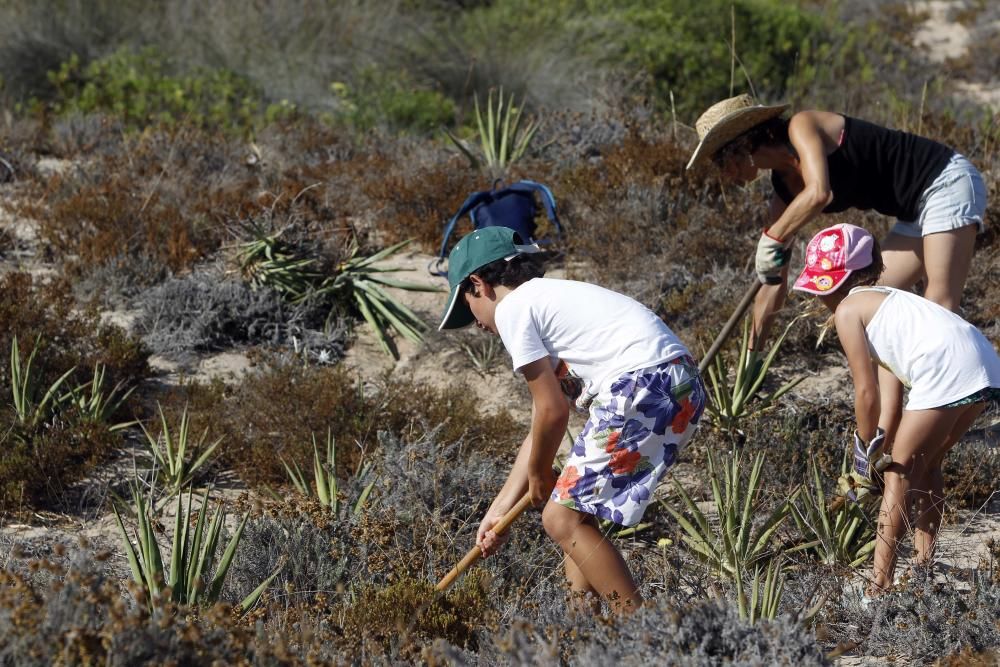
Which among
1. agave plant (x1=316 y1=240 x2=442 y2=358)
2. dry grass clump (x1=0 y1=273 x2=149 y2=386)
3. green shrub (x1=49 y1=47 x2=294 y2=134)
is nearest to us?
dry grass clump (x1=0 y1=273 x2=149 y2=386)

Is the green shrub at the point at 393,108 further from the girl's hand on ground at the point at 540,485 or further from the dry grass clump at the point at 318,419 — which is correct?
the girl's hand on ground at the point at 540,485

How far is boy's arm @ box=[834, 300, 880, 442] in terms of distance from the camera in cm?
376

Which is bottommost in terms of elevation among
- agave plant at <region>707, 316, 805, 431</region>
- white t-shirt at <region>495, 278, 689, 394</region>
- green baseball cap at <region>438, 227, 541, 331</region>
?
agave plant at <region>707, 316, 805, 431</region>

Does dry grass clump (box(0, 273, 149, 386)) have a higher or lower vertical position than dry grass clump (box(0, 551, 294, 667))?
lower

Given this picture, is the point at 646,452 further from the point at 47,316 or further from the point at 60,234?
the point at 60,234

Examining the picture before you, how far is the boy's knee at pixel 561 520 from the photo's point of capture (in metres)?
3.35

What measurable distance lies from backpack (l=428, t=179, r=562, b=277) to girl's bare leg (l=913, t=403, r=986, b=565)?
2.88 meters

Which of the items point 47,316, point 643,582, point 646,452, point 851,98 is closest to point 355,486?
point 643,582

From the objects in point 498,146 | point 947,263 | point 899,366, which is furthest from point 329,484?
point 498,146

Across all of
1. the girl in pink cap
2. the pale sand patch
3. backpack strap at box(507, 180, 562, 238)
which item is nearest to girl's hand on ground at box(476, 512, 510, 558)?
the girl in pink cap

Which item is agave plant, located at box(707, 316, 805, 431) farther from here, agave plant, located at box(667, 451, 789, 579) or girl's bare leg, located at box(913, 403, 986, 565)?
girl's bare leg, located at box(913, 403, 986, 565)

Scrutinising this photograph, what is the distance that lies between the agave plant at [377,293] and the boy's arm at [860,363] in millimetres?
3121

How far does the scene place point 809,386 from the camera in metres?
5.78

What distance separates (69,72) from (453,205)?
15.8ft
